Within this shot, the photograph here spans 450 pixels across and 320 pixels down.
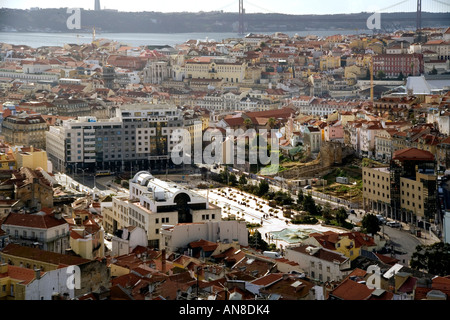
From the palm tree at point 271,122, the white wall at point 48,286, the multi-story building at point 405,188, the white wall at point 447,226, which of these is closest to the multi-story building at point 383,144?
the multi-story building at point 405,188

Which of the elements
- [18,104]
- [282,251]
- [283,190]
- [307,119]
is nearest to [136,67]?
[18,104]

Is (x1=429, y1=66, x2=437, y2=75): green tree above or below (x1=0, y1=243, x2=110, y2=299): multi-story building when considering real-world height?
above

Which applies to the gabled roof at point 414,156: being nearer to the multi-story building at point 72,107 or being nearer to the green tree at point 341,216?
the green tree at point 341,216

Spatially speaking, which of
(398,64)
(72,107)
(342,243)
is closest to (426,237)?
(342,243)

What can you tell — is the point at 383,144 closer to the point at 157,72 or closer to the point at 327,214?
the point at 327,214

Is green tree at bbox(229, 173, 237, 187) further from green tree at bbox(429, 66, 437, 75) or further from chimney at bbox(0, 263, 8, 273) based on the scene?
green tree at bbox(429, 66, 437, 75)

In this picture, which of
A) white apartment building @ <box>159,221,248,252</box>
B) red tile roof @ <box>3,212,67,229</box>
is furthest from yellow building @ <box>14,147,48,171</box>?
red tile roof @ <box>3,212,67,229</box>

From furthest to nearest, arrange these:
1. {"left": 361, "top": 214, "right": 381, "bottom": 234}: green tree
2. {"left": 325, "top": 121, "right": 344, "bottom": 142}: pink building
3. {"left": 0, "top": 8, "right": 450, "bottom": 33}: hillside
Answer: {"left": 0, "top": 8, "right": 450, "bottom": 33}: hillside < {"left": 325, "top": 121, "right": 344, "bottom": 142}: pink building < {"left": 361, "top": 214, "right": 381, "bottom": 234}: green tree
